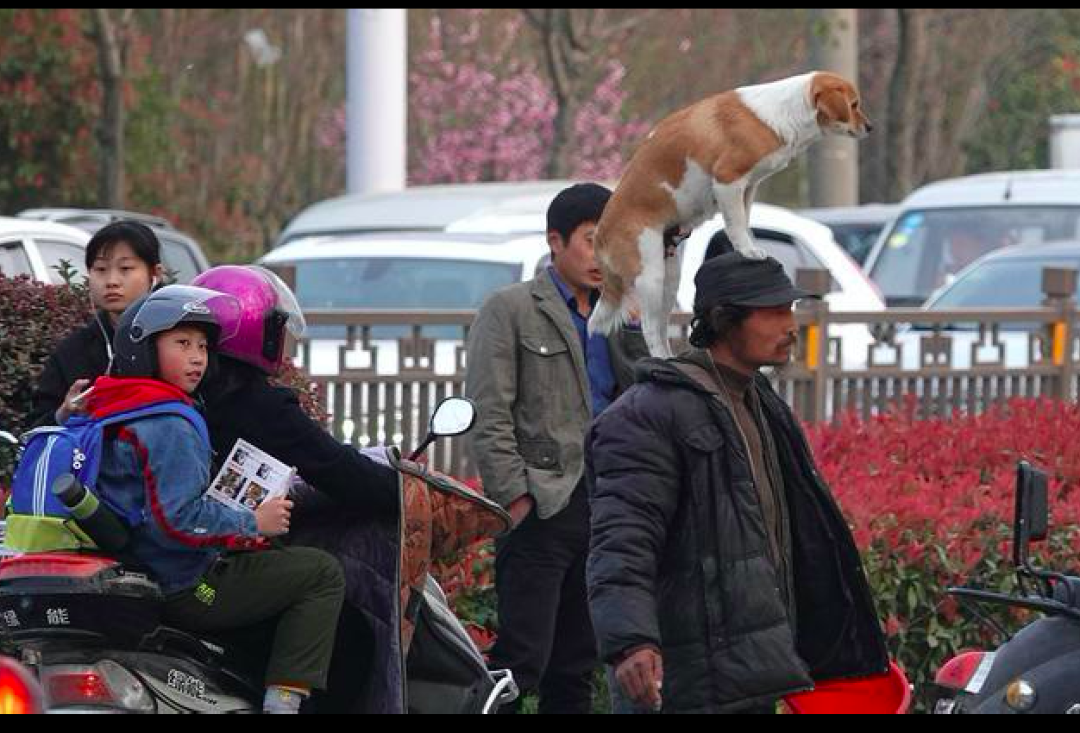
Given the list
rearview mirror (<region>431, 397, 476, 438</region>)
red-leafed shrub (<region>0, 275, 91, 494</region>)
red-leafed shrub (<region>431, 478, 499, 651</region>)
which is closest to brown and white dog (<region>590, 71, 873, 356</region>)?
rearview mirror (<region>431, 397, 476, 438</region>)

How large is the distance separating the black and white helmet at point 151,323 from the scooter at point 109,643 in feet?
1.30

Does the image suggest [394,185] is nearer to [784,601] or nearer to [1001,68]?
[784,601]

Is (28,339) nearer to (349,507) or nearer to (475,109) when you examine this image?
(349,507)

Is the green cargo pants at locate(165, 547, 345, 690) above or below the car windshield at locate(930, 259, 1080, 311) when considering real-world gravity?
below

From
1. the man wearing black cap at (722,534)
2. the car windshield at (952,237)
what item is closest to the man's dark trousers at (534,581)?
the man wearing black cap at (722,534)

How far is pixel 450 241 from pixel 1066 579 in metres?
7.71

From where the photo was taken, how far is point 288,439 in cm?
552

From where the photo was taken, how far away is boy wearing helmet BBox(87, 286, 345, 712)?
5145 mm

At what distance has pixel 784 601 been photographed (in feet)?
17.5

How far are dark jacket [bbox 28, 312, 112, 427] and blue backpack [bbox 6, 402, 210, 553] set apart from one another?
4.41 feet

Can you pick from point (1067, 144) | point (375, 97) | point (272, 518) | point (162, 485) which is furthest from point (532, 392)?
point (1067, 144)

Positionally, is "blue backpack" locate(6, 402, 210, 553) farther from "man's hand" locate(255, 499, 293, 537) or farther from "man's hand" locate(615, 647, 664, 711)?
"man's hand" locate(615, 647, 664, 711)

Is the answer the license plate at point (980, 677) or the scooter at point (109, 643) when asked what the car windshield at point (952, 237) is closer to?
the license plate at point (980, 677)
